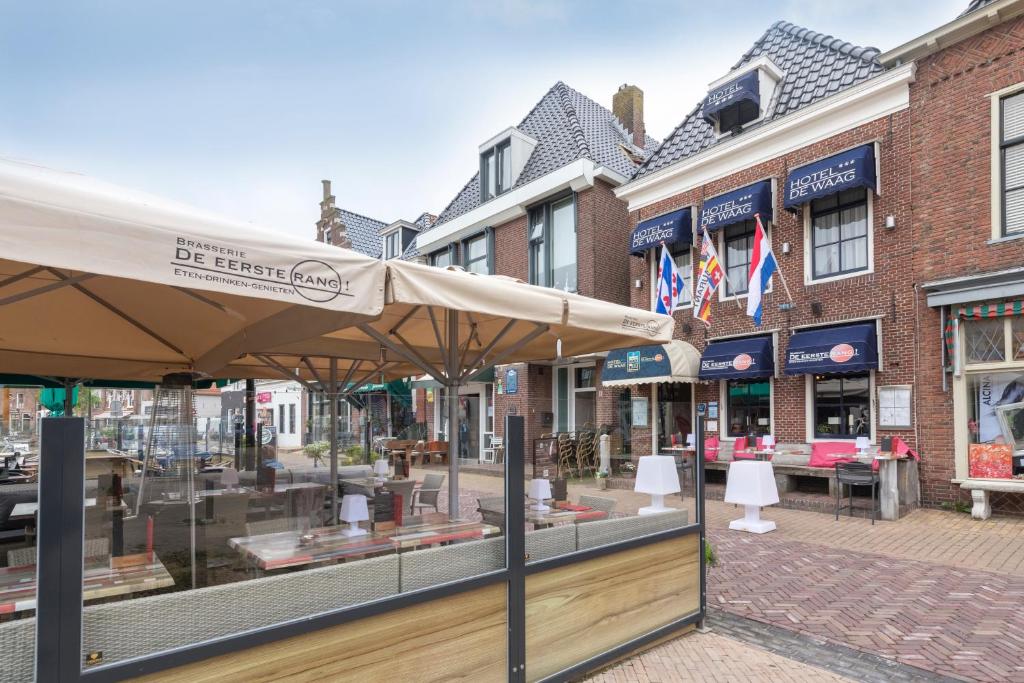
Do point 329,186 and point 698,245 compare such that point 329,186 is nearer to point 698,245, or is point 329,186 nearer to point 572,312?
point 698,245

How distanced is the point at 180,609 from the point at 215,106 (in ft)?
42.3

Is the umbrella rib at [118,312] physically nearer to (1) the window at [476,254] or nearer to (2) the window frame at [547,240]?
(2) the window frame at [547,240]

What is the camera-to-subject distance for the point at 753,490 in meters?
8.13

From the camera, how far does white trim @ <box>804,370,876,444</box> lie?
10617 millimetres

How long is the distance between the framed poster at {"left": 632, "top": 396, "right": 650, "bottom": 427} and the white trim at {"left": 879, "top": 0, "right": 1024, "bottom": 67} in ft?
27.3

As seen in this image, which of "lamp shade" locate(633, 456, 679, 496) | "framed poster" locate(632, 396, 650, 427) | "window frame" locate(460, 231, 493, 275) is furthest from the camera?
"window frame" locate(460, 231, 493, 275)

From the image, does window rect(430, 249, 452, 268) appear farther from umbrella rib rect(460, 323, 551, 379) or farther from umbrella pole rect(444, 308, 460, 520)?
umbrella pole rect(444, 308, 460, 520)

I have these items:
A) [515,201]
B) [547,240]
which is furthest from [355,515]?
[515,201]

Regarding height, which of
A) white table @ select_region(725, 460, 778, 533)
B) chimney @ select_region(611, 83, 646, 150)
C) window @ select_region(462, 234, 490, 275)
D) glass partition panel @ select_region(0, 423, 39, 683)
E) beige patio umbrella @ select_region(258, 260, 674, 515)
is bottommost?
white table @ select_region(725, 460, 778, 533)

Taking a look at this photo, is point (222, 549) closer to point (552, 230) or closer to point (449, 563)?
point (449, 563)

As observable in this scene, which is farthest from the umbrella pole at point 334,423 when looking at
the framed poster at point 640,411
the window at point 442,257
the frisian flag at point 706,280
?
the window at point 442,257

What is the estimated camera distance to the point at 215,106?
12.5m

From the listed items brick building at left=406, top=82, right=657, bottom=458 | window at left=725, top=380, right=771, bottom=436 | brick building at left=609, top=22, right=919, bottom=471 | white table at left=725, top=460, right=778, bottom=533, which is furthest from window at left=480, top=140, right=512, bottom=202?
white table at left=725, top=460, right=778, bottom=533

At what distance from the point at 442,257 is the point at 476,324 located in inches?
639
